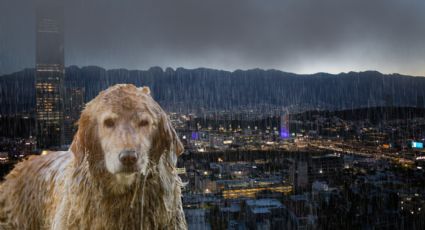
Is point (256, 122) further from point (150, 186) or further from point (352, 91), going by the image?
point (352, 91)

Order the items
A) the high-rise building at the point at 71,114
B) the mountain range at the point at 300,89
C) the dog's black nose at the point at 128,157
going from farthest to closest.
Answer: the mountain range at the point at 300,89 → the high-rise building at the point at 71,114 → the dog's black nose at the point at 128,157

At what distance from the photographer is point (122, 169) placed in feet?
3.77

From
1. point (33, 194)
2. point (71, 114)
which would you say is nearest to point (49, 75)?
point (71, 114)

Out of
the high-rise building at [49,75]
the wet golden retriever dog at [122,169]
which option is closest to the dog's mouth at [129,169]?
the wet golden retriever dog at [122,169]

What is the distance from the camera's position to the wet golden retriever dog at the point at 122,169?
1.20 meters

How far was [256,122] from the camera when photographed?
83.5ft

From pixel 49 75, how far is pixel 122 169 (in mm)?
4150

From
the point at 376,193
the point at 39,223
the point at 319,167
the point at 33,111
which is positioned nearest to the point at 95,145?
the point at 39,223

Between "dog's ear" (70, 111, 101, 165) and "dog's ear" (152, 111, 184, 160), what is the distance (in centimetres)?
21

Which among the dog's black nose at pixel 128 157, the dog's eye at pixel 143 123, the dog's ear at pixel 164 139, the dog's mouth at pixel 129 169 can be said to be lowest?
the dog's mouth at pixel 129 169

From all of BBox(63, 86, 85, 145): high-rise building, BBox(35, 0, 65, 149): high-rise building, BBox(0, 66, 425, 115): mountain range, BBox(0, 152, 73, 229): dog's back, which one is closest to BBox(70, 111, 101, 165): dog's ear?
BBox(63, 86, 85, 145): high-rise building

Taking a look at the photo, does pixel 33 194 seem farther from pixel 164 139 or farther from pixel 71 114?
pixel 71 114

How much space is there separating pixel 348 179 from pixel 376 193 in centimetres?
251

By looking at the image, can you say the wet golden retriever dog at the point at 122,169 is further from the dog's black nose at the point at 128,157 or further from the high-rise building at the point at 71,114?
the high-rise building at the point at 71,114
